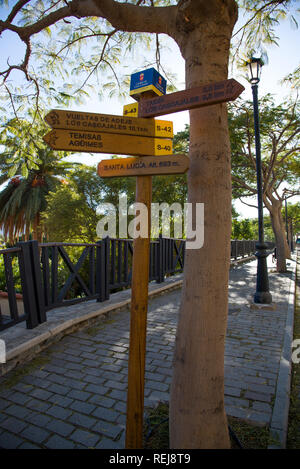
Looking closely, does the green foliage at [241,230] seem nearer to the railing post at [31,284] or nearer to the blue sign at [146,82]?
the railing post at [31,284]

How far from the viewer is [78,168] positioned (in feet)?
68.7

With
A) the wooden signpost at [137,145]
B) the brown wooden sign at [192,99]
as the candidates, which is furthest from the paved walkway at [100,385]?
the brown wooden sign at [192,99]

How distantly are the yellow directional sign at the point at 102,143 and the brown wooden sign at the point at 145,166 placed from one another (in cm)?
8

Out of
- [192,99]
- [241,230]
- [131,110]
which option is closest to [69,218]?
[131,110]

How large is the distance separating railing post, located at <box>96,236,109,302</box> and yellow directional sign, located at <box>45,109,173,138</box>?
4069mm

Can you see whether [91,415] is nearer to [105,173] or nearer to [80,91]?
[105,173]

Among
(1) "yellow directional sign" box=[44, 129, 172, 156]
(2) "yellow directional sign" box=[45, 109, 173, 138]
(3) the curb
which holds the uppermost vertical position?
(2) "yellow directional sign" box=[45, 109, 173, 138]

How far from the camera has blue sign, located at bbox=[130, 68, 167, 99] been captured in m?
2.12

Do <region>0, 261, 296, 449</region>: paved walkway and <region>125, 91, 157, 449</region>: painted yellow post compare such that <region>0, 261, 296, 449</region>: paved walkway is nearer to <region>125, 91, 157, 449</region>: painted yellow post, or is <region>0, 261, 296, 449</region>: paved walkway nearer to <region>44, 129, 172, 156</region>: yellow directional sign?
<region>125, 91, 157, 449</region>: painted yellow post

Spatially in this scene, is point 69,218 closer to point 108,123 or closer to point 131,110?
point 131,110

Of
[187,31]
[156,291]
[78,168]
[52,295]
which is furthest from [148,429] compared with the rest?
[78,168]

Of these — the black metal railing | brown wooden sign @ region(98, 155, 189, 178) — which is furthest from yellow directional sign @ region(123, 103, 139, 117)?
the black metal railing

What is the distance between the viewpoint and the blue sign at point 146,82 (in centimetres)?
212

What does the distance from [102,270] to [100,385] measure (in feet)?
9.87
